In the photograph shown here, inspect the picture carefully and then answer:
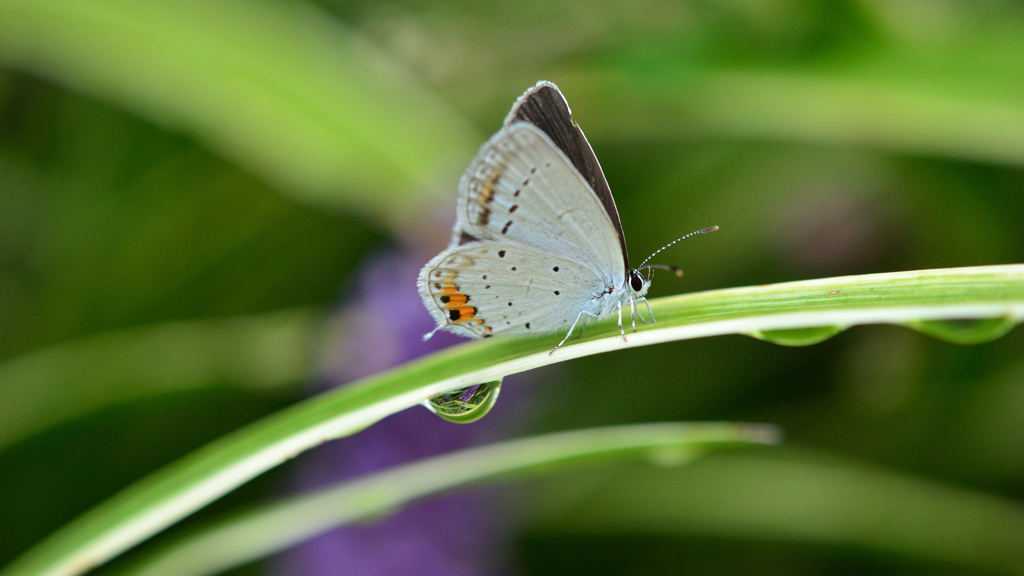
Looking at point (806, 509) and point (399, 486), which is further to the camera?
point (806, 509)

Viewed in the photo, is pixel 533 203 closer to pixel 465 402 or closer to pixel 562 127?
pixel 562 127

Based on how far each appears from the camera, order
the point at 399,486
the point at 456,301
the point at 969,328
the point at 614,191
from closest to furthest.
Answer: the point at 969,328 → the point at 399,486 → the point at 456,301 → the point at 614,191

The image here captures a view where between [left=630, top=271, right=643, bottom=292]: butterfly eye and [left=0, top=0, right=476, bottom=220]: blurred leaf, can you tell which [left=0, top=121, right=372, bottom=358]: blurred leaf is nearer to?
[left=0, top=0, right=476, bottom=220]: blurred leaf

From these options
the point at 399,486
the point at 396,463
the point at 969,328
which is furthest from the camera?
the point at 396,463

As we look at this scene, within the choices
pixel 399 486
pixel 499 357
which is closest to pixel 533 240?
pixel 499 357

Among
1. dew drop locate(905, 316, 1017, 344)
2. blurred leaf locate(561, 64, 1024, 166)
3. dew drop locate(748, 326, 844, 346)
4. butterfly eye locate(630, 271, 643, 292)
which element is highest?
blurred leaf locate(561, 64, 1024, 166)

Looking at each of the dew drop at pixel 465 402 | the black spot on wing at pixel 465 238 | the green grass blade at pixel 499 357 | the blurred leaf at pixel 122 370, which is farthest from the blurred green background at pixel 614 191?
the dew drop at pixel 465 402

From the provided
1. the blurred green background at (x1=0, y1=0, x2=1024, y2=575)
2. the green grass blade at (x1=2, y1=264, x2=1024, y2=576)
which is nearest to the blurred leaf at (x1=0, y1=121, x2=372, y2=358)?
the blurred green background at (x1=0, y1=0, x2=1024, y2=575)
